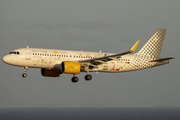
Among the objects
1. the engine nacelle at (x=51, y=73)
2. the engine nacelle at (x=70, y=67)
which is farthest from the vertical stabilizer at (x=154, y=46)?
the engine nacelle at (x=51, y=73)

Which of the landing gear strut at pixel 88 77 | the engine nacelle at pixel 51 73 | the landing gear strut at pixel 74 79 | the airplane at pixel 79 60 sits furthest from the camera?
the engine nacelle at pixel 51 73

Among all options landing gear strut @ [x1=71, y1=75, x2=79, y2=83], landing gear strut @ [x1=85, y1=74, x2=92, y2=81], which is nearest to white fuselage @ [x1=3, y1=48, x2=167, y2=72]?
landing gear strut @ [x1=85, y1=74, x2=92, y2=81]

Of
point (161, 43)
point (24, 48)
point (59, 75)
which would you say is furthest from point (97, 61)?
point (161, 43)

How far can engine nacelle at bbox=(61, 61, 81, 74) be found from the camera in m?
44.5

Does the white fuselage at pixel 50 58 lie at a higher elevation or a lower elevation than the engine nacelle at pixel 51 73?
higher

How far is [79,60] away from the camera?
47625 millimetres

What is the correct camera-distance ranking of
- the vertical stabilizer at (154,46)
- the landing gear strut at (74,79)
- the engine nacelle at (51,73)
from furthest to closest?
the vertical stabilizer at (154,46)
the engine nacelle at (51,73)
the landing gear strut at (74,79)

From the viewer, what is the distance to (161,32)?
57.0 meters

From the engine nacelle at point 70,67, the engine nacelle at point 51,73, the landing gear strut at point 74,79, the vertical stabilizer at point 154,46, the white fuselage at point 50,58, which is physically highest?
the vertical stabilizer at point 154,46

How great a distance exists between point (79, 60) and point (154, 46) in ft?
55.3

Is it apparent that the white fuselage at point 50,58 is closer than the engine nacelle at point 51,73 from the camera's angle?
Yes

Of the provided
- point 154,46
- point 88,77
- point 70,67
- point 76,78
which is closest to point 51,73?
point 76,78

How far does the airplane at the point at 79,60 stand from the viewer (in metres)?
45.1

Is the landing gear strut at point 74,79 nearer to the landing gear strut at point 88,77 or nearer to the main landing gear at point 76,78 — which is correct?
the main landing gear at point 76,78
